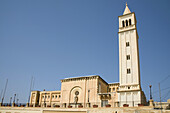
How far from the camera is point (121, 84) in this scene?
128ft

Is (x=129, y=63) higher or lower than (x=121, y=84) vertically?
higher

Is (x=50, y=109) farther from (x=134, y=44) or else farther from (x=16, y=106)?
(x=134, y=44)

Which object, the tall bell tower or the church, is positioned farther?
the church

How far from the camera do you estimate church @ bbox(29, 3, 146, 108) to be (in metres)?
37.2

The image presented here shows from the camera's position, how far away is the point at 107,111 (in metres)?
32.0

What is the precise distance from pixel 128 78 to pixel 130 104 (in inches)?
237

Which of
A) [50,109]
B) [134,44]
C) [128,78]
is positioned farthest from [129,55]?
[50,109]

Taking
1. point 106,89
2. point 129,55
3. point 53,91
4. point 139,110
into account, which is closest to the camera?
point 139,110

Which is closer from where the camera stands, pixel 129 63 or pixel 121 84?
pixel 121 84

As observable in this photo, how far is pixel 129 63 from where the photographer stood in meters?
40.2

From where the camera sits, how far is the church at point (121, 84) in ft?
122

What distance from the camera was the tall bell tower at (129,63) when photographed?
36688 mm

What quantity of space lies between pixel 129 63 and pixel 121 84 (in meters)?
5.47

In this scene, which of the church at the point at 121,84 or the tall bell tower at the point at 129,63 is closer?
the tall bell tower at the point at 129,63
